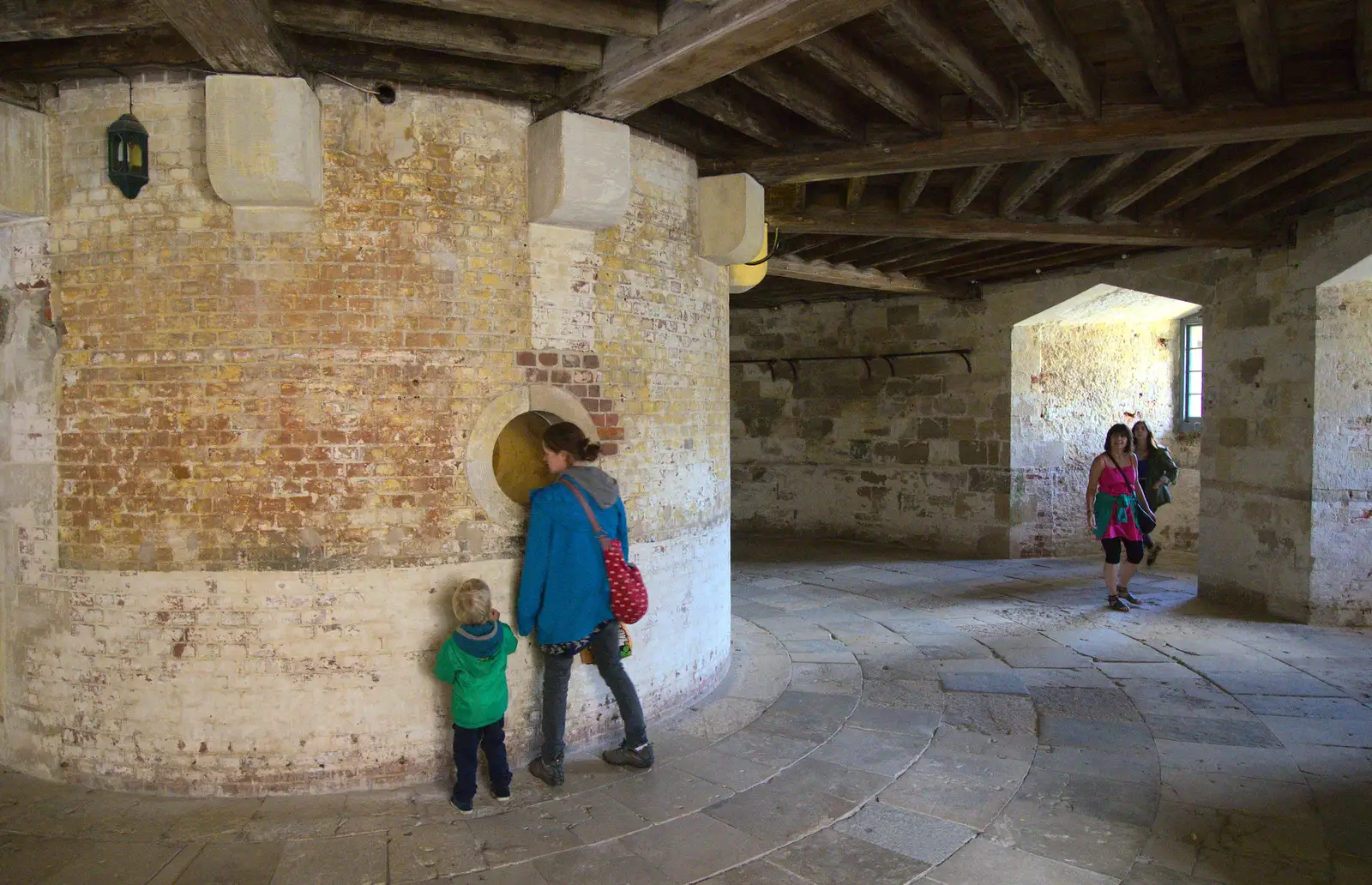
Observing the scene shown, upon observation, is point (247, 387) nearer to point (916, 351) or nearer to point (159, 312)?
point (159, 312)

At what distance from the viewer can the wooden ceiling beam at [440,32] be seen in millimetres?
3504

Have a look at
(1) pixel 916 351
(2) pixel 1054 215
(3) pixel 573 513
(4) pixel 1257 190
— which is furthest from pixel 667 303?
(1) pixel 916 351

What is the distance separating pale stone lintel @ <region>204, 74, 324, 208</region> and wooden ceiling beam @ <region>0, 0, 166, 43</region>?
0.39 meters

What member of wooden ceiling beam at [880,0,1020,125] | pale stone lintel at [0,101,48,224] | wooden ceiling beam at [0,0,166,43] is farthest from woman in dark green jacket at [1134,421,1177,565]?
pale stone lintel at [0,101,48,224]

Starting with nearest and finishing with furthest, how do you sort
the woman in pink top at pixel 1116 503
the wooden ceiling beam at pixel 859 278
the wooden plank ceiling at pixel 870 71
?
the wooden plank ceiling at pixel 870 71
the woman in pink top at pixel 1116 503
the wooden ceiling beam at pixel 859 278

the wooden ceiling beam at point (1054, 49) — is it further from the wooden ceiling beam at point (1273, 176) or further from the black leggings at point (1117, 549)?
the black leggings at point (1117, 549)

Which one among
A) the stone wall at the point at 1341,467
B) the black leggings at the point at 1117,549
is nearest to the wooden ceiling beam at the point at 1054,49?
the stone wall at the point at 1341,467

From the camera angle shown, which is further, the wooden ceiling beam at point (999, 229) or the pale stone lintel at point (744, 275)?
the wooden ceiling beam at point (999, 229)

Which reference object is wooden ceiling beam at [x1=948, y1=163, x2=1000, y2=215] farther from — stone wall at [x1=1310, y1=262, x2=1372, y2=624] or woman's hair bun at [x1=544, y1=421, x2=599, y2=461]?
woman's hair bun at [x1=544, y1=421, x2=599, y2=461]

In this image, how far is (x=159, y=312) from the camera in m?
3.91

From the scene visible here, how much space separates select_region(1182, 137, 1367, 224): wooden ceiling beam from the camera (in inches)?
212

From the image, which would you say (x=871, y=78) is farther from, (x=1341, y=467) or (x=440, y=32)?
(x=1341, y=467)

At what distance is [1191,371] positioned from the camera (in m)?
10.6

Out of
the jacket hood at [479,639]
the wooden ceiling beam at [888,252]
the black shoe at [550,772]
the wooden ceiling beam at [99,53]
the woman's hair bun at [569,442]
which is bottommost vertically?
the black shoe at [550,772]
